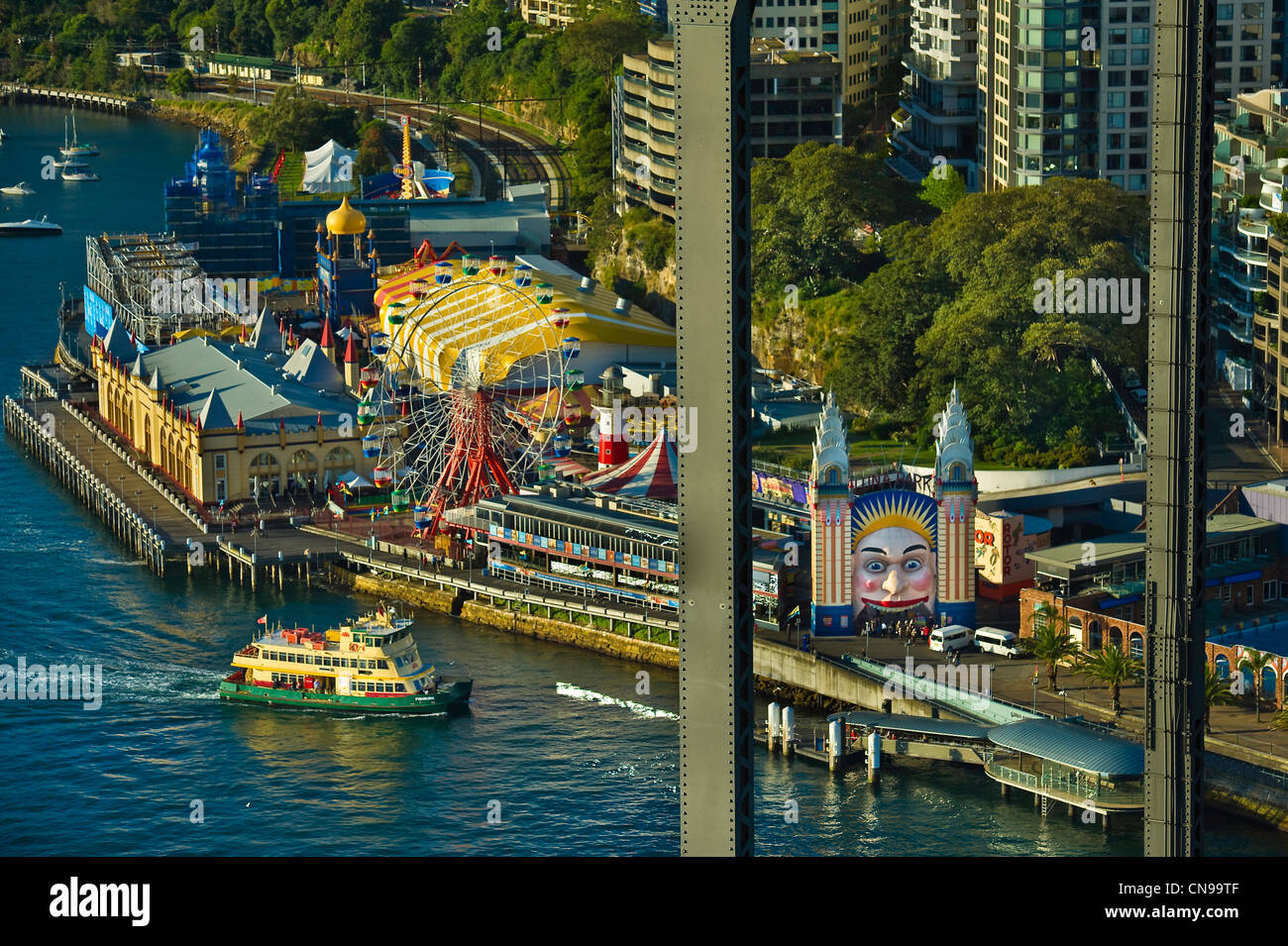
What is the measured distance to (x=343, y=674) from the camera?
47781 millimetres

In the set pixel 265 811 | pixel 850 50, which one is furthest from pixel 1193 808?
pixel 850 50

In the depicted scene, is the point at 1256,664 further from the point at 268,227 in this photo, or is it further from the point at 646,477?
→ the point at 268,227

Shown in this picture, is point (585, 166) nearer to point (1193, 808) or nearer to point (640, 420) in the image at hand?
point (640, 420)

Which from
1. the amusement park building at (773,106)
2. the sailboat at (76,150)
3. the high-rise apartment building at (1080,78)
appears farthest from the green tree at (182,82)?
the high-rise apartment building at (1080,78)

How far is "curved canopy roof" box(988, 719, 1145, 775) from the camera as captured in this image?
1606 inches

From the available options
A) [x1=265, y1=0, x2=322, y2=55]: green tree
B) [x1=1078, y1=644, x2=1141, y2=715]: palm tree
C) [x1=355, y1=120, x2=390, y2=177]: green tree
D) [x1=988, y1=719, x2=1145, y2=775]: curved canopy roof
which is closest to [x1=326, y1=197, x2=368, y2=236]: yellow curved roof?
[x1=355, y1=120, x2=390, y2=177]: green tree

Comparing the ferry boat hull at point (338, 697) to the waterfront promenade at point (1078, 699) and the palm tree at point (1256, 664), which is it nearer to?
the waterfront promenade at point (1078, 699)

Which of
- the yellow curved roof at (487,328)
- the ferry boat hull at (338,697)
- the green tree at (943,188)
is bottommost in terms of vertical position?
the ferry boat hull at (338,697)

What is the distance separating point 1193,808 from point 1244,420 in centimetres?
4051

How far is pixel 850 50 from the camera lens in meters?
91.2

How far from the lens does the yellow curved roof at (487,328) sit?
6072cm

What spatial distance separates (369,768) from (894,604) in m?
10.2

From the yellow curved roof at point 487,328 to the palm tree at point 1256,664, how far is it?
18823mm
